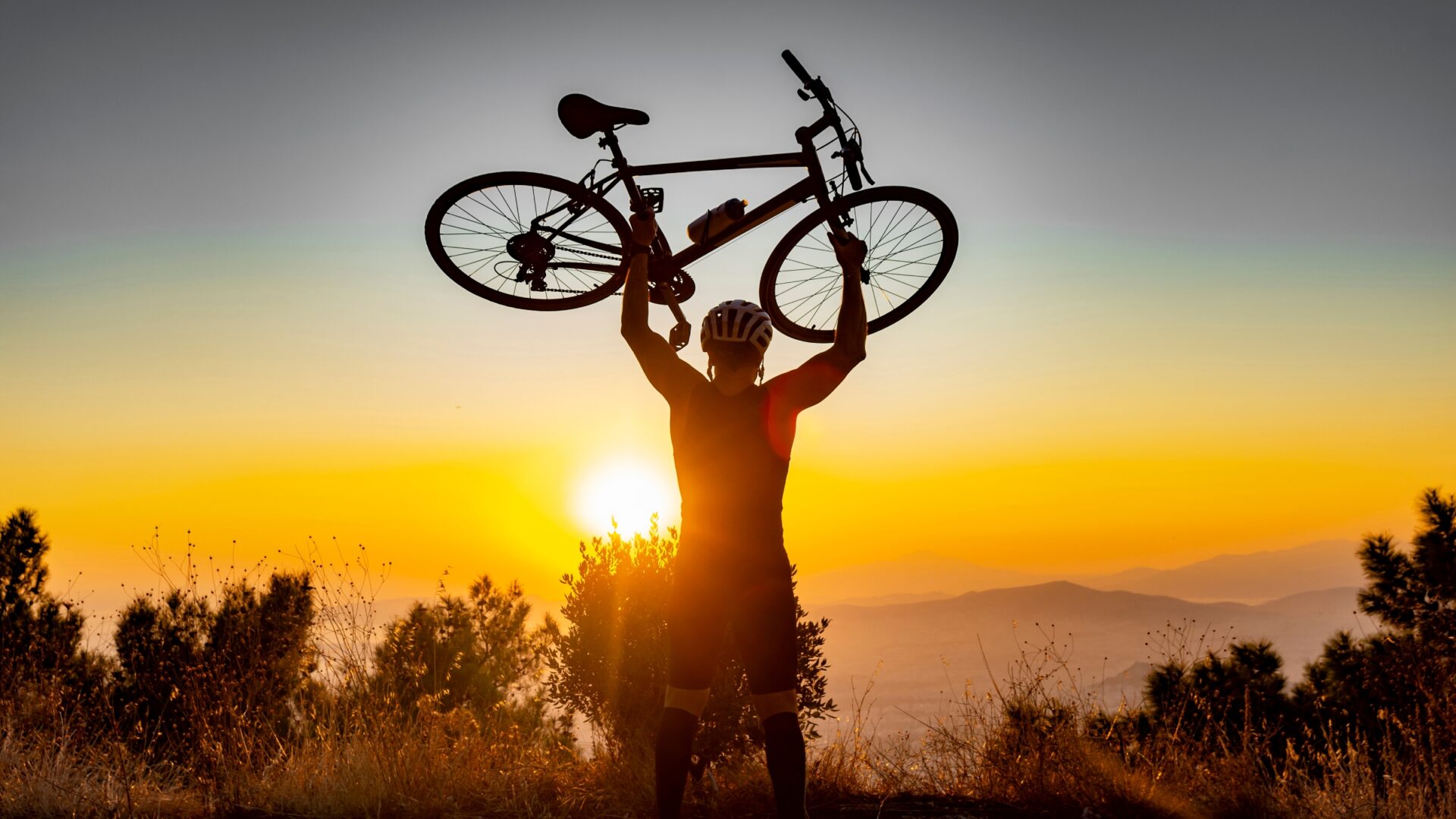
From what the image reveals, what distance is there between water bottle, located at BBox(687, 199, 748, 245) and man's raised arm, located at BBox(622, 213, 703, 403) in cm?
87

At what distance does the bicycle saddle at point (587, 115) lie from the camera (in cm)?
529

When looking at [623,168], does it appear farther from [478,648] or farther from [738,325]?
[478,648]

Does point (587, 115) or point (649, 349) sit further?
point (587, 115)

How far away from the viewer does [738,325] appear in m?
4.07

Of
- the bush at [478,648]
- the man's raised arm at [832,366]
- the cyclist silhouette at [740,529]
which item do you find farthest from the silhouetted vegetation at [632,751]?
the bush at [478,648]

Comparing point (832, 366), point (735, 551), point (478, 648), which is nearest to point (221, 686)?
point (735, 551)

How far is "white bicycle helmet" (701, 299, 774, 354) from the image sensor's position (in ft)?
13.4

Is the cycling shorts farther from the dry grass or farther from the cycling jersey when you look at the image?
the dry grass

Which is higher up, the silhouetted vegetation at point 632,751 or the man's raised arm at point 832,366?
the man's raised arm at point 832,366

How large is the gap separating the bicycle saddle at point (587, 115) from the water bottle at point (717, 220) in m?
0.69

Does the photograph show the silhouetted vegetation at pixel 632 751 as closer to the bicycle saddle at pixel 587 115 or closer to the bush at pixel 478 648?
the bicycle saddle at pixel 587 115

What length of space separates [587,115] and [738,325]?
200cm

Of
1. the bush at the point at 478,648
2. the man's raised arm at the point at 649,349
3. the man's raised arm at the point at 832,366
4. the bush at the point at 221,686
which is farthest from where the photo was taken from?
the bush at the point at 478,648

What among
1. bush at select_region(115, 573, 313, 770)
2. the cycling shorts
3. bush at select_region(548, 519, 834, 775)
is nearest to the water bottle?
the cycling shorts
